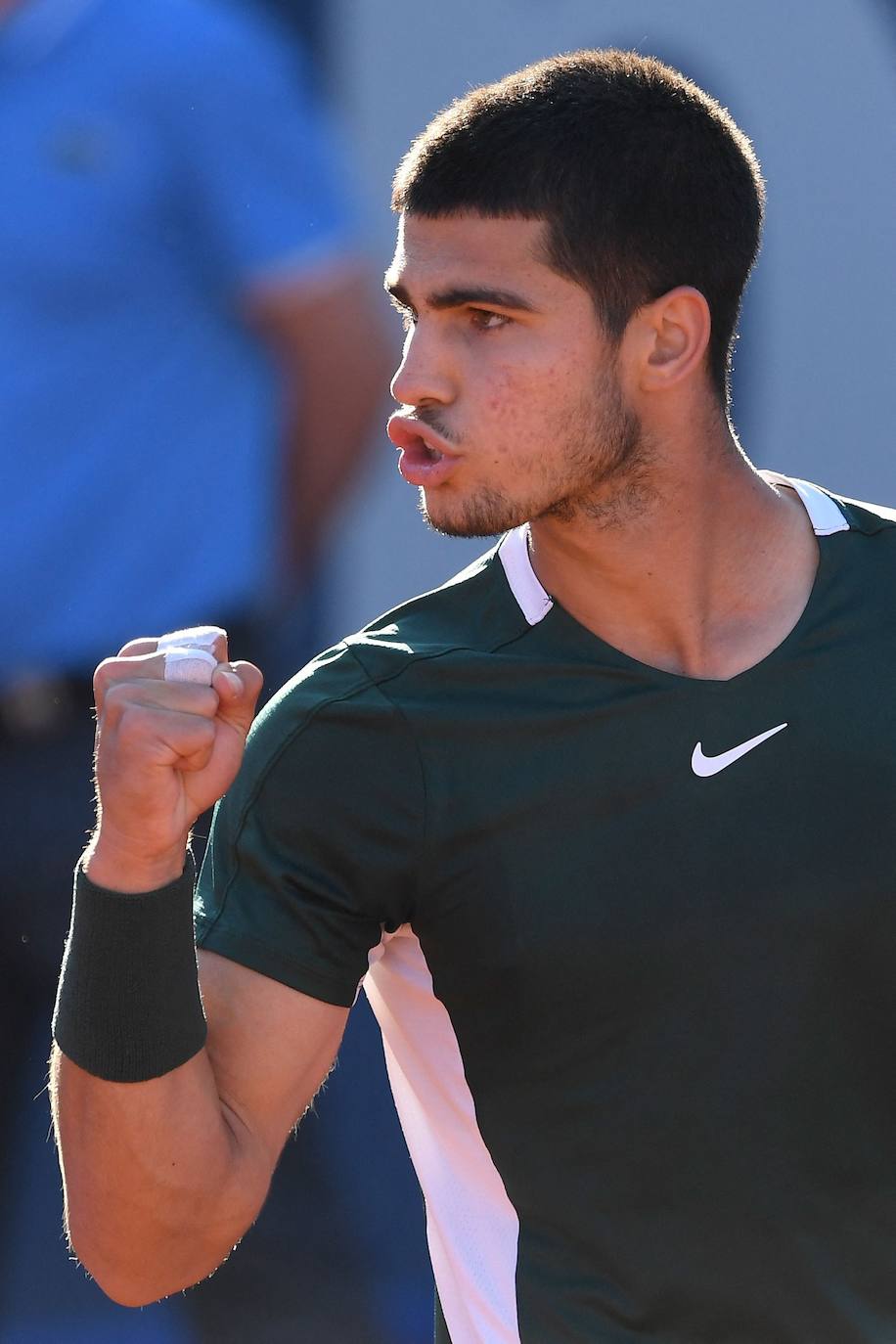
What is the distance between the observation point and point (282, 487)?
318 cm

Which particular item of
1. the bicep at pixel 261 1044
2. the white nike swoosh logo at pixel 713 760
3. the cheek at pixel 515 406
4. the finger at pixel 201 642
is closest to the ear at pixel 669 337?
the cheek at pixel 515 406

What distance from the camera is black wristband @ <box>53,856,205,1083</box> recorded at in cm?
165

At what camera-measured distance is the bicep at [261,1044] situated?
1793 millimetres

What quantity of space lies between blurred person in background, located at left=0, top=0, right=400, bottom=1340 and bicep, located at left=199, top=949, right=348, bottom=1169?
54.1 inches

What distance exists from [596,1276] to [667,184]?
3.87 feet

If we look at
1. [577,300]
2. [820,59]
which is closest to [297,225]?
[820,59]

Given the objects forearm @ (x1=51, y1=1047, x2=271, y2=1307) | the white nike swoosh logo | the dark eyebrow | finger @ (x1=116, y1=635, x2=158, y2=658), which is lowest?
forearm @ (x1=51, y1=1047, x2=271, y2=1307)

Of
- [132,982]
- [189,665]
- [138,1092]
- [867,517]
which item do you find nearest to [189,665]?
[189,665]

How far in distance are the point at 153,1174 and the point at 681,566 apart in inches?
33.5

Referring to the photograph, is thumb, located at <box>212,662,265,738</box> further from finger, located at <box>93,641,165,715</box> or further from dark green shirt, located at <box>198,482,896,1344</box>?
dark green shirt, located at <box>198,482,896,1344</box>

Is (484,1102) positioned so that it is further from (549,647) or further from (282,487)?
(282,487)

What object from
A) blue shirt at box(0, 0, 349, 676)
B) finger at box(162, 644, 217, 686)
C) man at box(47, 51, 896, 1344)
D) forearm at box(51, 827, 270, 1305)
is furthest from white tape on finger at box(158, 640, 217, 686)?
blue shirt at box(0, 0, 349, 676)

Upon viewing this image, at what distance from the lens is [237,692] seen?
1.64 meters

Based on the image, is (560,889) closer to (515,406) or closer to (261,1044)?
(261,1044)
